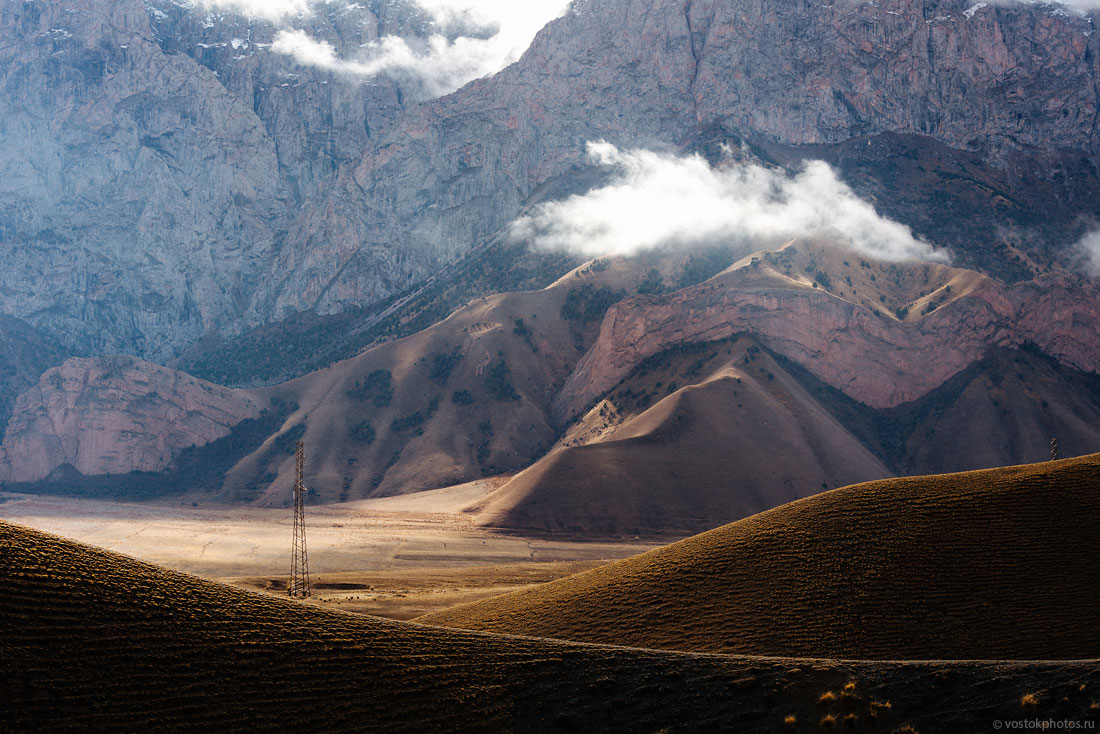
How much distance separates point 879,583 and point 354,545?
6399 cm

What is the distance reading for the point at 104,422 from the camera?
495 feet

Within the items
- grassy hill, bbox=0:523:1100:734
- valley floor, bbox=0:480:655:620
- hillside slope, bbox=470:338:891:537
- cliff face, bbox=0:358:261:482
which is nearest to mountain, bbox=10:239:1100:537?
hillside slope, bbox=470:338:891:537

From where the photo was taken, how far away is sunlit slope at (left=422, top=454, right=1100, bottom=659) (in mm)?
36969

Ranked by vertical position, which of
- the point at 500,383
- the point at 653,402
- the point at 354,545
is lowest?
the point at 354,545

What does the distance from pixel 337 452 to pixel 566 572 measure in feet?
240

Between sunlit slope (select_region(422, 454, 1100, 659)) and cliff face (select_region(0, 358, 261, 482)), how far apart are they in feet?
382

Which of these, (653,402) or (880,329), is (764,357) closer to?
(653,402)

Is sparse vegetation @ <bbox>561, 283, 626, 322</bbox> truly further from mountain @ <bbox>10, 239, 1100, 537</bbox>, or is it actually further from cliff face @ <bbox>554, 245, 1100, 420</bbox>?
cliff face @ <bbox>554, 245, 1100, 420</bbox>

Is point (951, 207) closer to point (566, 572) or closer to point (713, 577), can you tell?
point (566, 572)

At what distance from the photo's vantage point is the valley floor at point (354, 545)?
6850cm

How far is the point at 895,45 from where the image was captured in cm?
19575

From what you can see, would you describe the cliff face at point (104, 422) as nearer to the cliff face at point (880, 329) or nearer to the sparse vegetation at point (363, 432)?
the sparse vegetation at point (363, 432)

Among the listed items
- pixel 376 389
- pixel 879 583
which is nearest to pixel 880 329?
pixel 376 389

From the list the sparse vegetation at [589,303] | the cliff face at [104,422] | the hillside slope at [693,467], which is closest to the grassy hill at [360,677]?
the hillside slope at [693,467]
